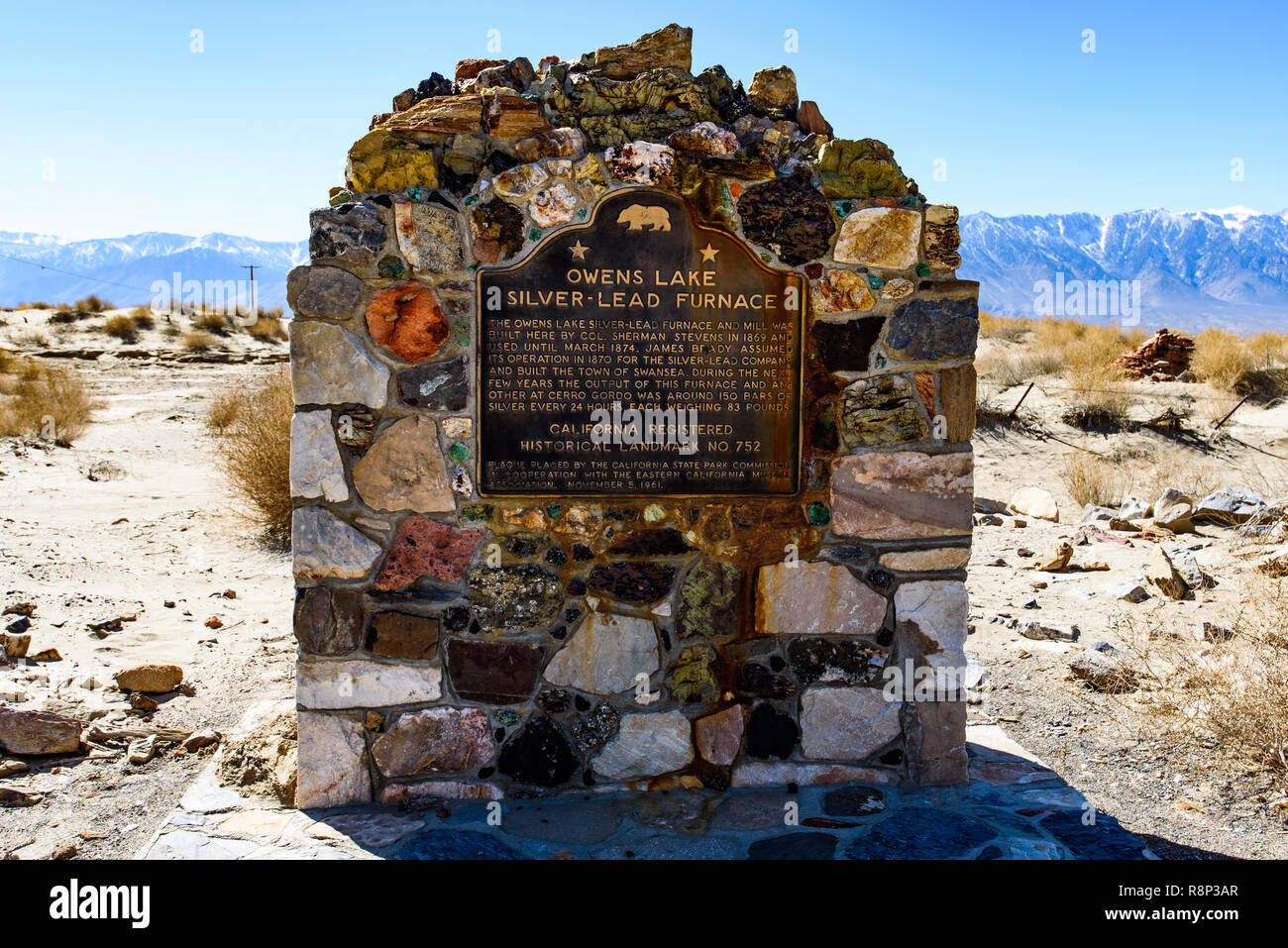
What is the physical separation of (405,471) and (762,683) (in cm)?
155

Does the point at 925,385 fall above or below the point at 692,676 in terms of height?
above

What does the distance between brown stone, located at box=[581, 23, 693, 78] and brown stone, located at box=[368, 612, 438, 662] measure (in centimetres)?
213

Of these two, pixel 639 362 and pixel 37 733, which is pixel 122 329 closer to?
pixel 37 733

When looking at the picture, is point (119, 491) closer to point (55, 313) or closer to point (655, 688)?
point (655, 688)

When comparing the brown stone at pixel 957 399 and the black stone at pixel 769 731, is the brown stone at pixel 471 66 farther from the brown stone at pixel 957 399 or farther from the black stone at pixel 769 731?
the black stone at pixel 769 731

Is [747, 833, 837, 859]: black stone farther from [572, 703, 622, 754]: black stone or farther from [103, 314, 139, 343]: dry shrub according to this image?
[103, 314, 139, 343]: dry shrub

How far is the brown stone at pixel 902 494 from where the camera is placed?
11.3 ft

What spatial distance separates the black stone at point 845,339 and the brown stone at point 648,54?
108 centimetres

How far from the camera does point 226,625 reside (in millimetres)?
5898

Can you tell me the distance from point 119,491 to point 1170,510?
10044mm

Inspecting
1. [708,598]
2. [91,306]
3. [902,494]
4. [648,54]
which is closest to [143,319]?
[91,306]

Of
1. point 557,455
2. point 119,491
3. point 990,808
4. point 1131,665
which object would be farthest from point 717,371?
point 119,491

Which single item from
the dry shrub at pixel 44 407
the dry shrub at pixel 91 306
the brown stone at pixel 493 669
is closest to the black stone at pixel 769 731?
the brown stone at pixel 493 669

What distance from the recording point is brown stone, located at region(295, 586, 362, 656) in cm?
338
